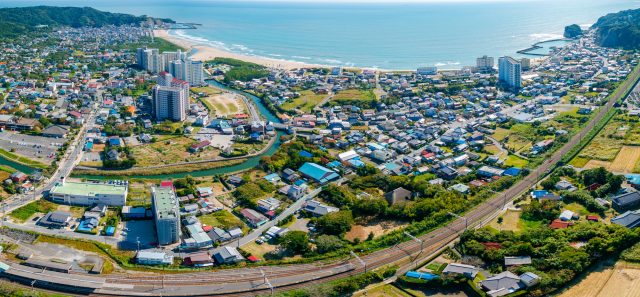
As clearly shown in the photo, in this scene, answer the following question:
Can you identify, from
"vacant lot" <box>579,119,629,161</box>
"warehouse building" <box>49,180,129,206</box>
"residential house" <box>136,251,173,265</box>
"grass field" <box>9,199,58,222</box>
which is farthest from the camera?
"vacant lot" <box>579,119,629,161</box>

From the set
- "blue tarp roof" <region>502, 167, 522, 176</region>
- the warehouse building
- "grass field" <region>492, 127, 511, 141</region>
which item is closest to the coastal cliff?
"grass field" <region>492, 127, 511, 141</region>

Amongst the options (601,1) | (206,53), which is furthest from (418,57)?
(601,1)

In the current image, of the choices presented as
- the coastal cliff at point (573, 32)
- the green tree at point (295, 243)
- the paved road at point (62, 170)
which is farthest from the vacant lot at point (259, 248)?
the coastal cliff at point (573, 32)

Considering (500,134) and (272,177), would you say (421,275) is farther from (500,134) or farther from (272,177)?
(500,134)

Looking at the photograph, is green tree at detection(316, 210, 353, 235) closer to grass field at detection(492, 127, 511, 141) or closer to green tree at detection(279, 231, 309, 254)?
green tree at detection(279, 231, 309, 254)

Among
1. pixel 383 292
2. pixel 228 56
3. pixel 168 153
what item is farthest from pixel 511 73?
pixel 383 292

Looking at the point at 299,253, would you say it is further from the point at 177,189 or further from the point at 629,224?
the point at 629,224

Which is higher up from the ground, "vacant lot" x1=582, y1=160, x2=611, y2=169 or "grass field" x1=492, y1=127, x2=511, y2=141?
"grass field" x1=492, y1=127, x2=511, y2=141

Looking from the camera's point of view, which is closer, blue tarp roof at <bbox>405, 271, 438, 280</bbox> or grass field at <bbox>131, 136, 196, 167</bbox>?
blue tarp roof at <bbox>405, 271, 438, 280</bbox>
